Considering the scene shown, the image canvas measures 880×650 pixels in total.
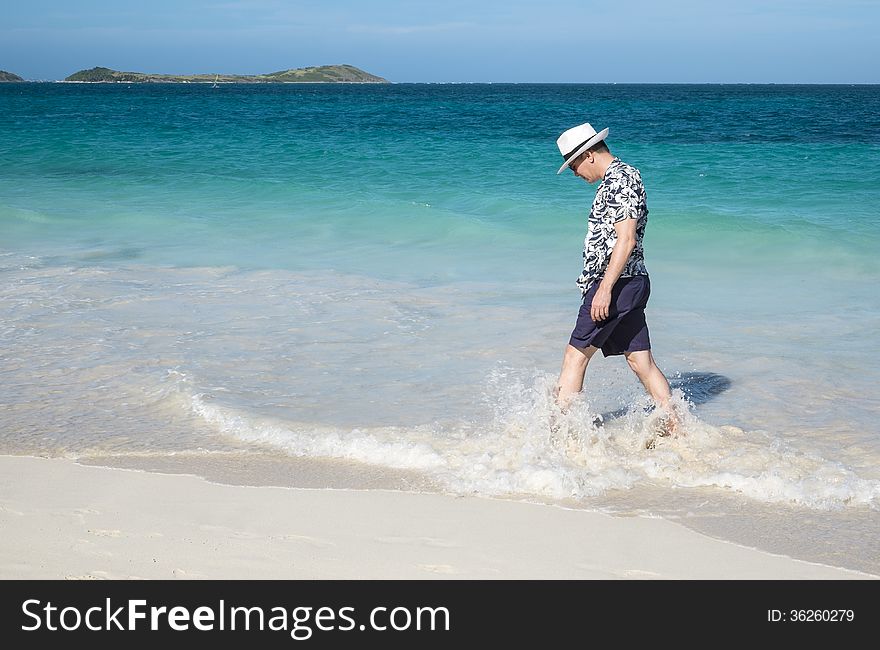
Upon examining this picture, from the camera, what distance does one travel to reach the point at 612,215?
14.4 feet

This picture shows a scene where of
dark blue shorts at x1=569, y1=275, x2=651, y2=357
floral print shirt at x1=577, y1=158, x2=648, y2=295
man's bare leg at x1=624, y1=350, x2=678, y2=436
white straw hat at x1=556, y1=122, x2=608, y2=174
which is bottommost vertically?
man's bare leg at x1=624, y1=350, x2=678, y2=436

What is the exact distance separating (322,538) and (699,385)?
3.18 meters

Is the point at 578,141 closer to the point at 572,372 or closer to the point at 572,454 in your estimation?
the point at 572,372

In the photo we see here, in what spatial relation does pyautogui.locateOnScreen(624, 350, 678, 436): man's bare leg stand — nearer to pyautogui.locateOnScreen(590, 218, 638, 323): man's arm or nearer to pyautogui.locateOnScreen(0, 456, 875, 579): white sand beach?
pyautogui.locateOnScreen(590, 218, 638, 323): man's arm

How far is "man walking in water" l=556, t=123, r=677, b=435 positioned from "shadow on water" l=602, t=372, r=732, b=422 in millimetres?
972

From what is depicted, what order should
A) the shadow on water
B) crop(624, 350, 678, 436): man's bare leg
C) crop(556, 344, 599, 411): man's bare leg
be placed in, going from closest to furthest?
crop(556, 344, 599, 411): man's bare leg
crop(624, 350, 678, 436): man's bare leg
the shadow on water

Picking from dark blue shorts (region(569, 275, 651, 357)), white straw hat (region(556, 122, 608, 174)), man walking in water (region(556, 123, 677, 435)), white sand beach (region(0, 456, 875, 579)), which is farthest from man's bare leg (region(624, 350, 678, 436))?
white straw hat (region(556, 122, 608, 174))

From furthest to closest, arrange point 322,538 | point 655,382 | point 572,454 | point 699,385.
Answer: point 699,385, point 655,382, point 572,454, point 322,538

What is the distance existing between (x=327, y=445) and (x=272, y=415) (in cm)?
63

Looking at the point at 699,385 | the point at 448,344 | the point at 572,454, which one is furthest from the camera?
the point at 448,344

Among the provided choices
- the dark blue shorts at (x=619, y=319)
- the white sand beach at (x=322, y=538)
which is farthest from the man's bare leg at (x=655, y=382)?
the white sand beach at (x=322, y=538)

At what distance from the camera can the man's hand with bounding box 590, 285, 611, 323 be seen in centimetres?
444

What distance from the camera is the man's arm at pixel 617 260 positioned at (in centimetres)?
437

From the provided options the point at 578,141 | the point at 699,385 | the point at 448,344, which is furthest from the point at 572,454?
the point at 448,344
